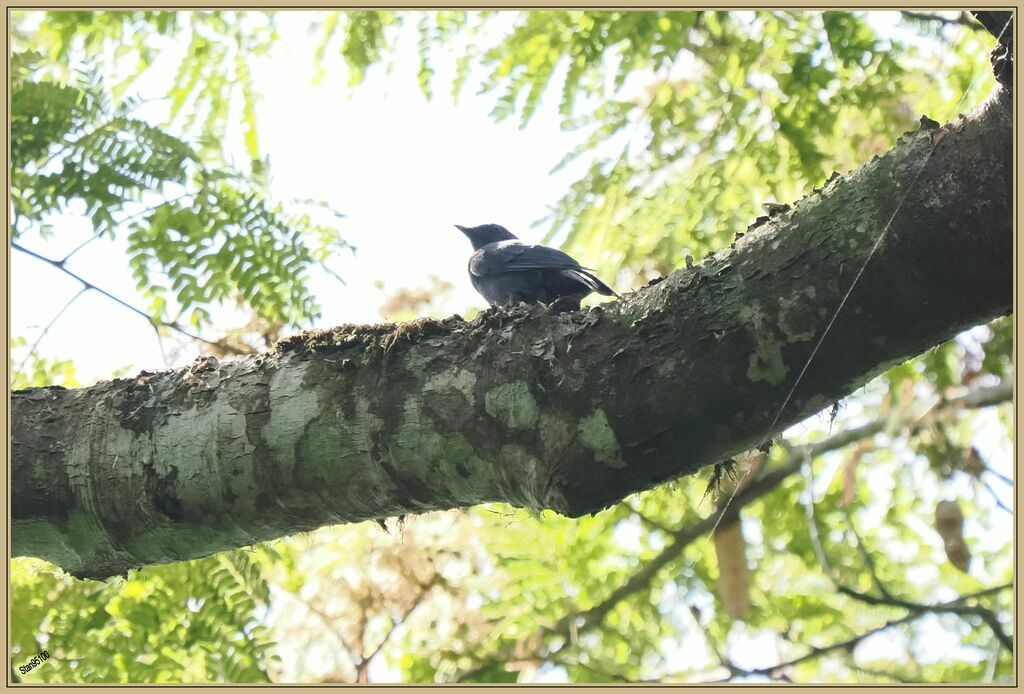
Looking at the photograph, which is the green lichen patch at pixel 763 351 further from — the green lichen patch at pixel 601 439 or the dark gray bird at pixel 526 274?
the dark gray bird at pixel 526 274

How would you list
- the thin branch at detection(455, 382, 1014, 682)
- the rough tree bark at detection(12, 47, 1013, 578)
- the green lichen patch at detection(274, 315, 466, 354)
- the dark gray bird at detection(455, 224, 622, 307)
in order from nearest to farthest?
the rough tree bark at detection(12, 47, 1013, 578) → the green lichen patch at detection(274, 315, 466, 354) → the dark gray bird at detection(455, 224, 622, 307) → the thin branch at detection(455, 382, 1014, 682)

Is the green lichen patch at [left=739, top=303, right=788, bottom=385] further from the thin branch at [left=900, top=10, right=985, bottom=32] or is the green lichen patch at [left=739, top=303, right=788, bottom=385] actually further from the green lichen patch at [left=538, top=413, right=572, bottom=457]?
the thin branch at [left=900, top=10, right=985, bottom=32]

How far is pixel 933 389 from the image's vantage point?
211 inches

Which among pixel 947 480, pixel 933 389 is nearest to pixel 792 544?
pixel 947 480

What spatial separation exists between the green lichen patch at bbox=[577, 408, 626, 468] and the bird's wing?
216 centimetres

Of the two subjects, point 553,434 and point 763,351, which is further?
point 553,434

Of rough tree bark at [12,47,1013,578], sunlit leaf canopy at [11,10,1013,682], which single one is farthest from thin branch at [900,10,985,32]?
rough tree bark at [12,47,1013,578]

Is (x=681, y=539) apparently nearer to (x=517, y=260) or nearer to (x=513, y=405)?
(x=517, y=260)

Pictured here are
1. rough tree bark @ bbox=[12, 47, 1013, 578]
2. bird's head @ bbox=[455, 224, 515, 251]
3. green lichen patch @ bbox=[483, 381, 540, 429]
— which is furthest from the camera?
bird's head @ bbox=[455, 224, 515, 251]

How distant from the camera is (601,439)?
8.72 ft

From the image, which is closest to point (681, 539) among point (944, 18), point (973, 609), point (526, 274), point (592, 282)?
point (973, 609)

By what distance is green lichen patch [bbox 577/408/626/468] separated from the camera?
265 cm

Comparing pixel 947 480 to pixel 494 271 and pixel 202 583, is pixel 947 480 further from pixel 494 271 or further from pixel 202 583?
pixel 202 583

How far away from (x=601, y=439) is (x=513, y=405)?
0.99ft
